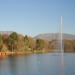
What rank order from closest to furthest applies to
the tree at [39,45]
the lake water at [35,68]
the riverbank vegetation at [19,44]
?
the lake water at [35,68] → the riverbank vegetation at [19,44] → the tree at [39,45]

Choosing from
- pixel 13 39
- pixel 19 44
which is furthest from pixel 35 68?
pixel 19 44

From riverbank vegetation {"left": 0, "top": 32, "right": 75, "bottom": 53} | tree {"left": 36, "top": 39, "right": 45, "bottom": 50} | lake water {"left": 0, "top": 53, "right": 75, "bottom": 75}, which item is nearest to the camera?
lake water {"left": 0, "top": 53, "right": 75, "bottom": 75}

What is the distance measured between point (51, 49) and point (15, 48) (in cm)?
1962

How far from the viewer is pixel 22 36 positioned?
64625 millimetres

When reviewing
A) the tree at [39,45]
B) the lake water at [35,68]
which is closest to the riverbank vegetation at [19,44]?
the tree at [39,45]

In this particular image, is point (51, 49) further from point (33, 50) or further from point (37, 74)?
point (37, 74)

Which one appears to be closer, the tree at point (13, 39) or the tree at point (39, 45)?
the tree at point (13, 39)

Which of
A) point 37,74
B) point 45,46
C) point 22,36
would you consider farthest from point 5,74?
point 45,46

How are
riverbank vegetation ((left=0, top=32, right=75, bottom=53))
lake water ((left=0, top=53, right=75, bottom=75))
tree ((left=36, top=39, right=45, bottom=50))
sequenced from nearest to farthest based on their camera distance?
1. lake water ((left=0, top=53, right=75, bottom=75))
2. riverbank vegetation ((left=0, top=32, right=75, bottom=53))
3. tree ((left=36, top=39, right=45, bottom=50))

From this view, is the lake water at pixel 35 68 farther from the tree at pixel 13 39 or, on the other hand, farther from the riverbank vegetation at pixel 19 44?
the tree at pixel 13 39

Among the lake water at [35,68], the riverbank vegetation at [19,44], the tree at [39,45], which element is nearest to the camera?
the lake water at [35,68]

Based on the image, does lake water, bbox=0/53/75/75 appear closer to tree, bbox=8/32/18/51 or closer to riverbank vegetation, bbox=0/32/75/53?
riverbank vegetation, bbox=0/32/75/53

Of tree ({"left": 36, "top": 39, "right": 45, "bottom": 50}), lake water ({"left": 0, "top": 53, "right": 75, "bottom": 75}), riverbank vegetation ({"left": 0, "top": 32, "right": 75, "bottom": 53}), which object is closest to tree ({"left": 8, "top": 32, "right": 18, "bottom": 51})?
riverbank vegetation ({"left": 0, "top": 32, "right": 75, "bottom": 53})

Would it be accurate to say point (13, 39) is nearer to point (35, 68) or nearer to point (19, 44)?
point (19, 44)
